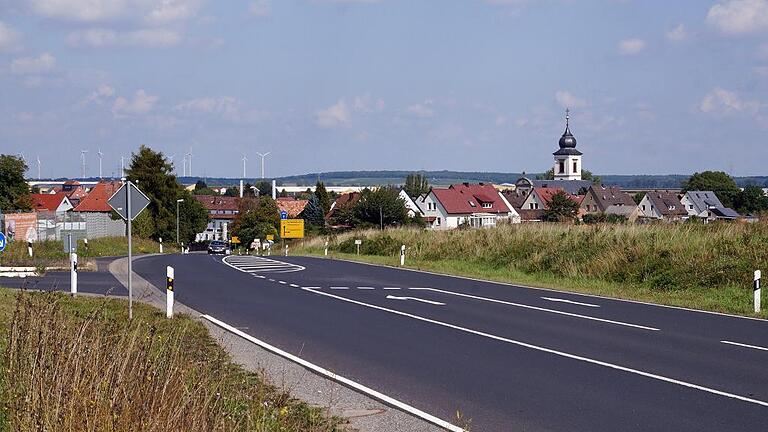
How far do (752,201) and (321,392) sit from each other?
3196 inches

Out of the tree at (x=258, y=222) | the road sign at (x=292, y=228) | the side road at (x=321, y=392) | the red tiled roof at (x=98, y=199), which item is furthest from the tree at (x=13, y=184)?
the side road at (x=321, y=392)

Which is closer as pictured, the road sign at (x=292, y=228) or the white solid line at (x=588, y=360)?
the white solid line at (x=588, y=360)

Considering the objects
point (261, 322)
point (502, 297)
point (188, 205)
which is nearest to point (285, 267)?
point (502, 297)

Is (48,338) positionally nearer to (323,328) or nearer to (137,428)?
(137,428)

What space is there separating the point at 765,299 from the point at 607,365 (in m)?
10.2

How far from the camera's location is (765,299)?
72.2 feet

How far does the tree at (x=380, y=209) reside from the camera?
300 feet

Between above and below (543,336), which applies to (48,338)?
above

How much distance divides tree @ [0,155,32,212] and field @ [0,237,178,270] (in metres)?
17.4

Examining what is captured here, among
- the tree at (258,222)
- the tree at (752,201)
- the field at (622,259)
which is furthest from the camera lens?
the tree at (258,222)

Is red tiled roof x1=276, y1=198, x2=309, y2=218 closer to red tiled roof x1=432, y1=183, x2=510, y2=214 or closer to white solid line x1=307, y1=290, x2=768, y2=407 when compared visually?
red tiled roof x1=432, y1=183, x2=510, y2=214

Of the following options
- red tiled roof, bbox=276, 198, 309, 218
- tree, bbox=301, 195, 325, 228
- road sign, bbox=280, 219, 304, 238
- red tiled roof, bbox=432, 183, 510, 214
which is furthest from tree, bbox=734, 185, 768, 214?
red tiled roof, bbox=276, 198, 309, 218

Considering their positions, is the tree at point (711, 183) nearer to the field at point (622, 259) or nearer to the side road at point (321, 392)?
the field at point (622, 259)

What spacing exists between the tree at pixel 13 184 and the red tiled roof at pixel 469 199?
5374 centimetres
